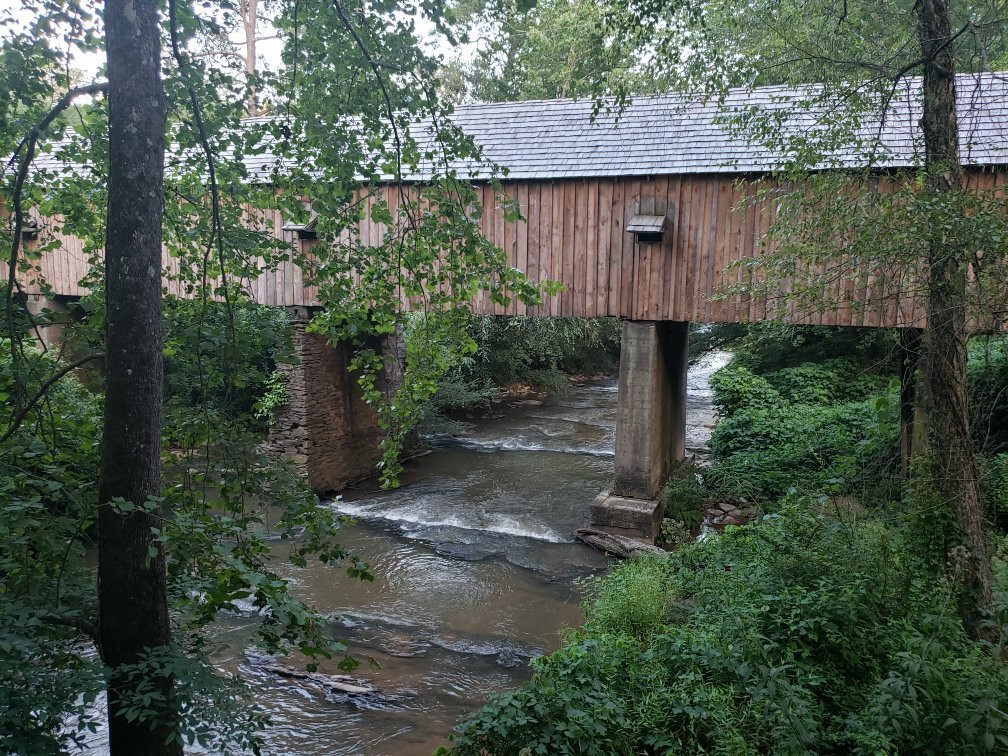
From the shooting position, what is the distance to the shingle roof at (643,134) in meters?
7.56

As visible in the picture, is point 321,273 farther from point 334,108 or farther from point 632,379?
point 632,379

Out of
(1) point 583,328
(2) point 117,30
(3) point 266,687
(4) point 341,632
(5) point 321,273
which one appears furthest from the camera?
(1) point 583,328

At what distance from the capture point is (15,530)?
2447mm

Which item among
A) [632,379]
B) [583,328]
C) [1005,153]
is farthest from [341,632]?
[583,328]

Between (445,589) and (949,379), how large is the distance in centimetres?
554

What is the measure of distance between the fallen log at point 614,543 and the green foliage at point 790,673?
3194 mm

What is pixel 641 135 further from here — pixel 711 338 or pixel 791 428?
pixel 711 338

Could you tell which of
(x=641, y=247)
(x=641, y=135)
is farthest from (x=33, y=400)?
(x=641, y=135)

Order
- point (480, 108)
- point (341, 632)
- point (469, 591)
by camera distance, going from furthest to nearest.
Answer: point (480, 108) → point (469, 591) → point (341, 632)

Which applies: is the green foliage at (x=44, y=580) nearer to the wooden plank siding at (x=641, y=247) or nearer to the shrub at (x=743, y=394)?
the wooden plank siding at (x=641, y=247)

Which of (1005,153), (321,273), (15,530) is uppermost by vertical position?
(1005,153)

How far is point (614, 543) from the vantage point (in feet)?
27.2

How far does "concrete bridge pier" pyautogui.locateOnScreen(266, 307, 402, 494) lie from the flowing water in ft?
1.93

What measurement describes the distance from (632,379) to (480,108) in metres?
4.82
